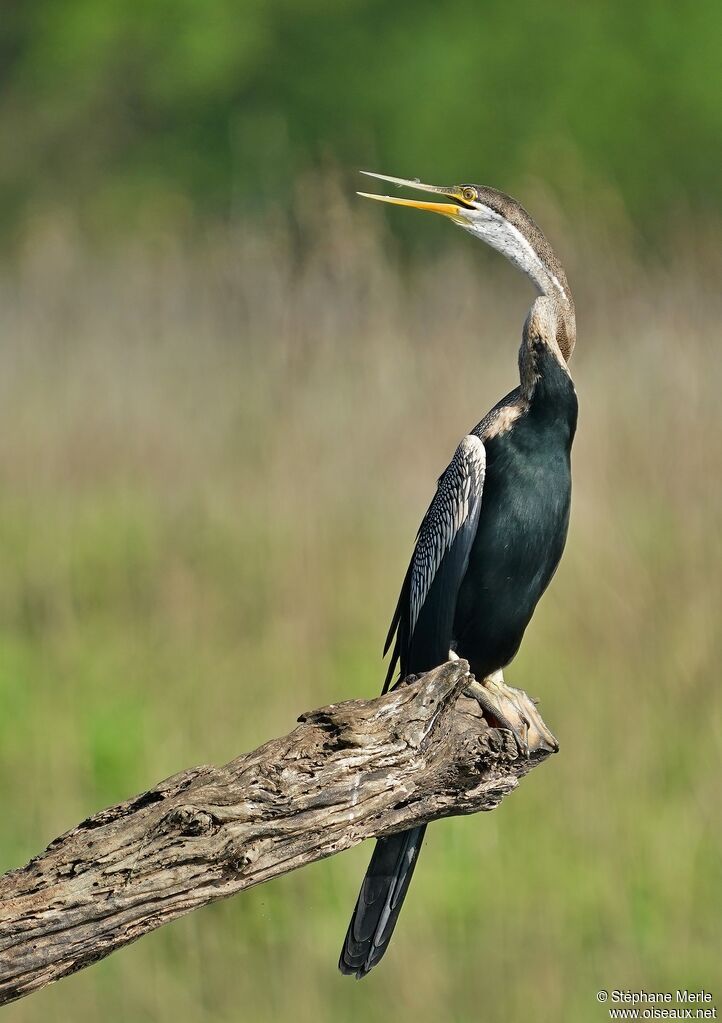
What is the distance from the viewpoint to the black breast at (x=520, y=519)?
2.83 m

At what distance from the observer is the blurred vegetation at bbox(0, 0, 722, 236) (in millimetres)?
12000

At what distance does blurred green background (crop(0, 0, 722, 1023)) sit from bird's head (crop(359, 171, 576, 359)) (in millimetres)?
1241

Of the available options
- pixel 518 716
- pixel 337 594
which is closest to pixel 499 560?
pixel 518 716

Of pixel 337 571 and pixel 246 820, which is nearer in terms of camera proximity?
pixel 246 820

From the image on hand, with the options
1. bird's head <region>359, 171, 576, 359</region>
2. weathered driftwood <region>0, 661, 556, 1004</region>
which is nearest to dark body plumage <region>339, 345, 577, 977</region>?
bird's head <region>359, 171, 576, 359</region>

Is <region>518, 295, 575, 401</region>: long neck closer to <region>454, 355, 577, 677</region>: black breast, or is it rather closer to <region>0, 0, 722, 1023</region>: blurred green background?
<region>454, 355, 577, 677</region>: black breast

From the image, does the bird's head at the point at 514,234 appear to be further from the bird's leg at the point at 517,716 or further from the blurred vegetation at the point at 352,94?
the blurred vegetation at the point at 352,94

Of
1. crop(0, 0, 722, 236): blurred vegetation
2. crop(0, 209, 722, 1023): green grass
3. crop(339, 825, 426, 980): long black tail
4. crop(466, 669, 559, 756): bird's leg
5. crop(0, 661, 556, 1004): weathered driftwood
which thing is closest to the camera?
crop(0, 661, 556, 1004): weathered driftwood

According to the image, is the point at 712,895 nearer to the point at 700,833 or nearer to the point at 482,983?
the point at 700,833

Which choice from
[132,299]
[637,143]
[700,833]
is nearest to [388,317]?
[132,299]

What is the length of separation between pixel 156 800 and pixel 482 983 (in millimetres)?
1979

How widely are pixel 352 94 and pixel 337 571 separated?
887 cm

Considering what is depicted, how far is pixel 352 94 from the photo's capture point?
12.6 metres

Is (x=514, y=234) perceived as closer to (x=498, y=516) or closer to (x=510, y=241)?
(x=510, y=241)
